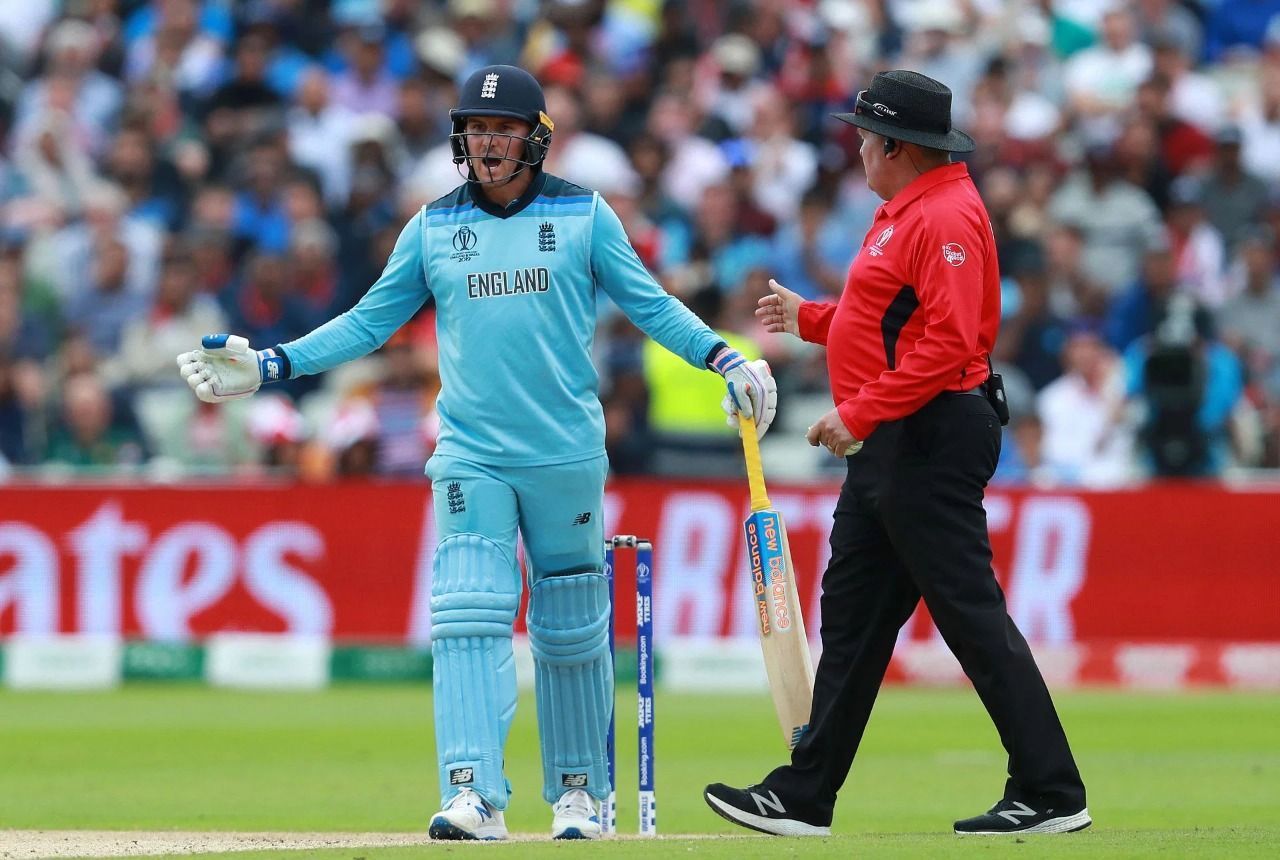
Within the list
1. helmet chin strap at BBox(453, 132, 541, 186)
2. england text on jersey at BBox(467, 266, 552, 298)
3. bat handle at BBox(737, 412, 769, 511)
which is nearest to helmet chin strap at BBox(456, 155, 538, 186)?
helmet chin strap at BBox(453, 132, 541, 186)

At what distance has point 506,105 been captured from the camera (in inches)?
306

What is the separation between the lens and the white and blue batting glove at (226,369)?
779 centimetres

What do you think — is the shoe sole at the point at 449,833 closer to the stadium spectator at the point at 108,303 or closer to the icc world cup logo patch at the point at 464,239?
the icc world cup logo patch at the point at 464,239

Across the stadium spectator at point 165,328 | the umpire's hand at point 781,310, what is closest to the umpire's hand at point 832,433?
the umpire's hand at point 781,310

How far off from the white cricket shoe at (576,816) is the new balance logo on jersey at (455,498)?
109cm

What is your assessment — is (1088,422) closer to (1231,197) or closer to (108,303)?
(1231,197)

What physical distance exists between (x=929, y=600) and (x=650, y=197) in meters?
11.2

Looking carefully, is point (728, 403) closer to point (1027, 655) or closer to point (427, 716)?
point (1027, 655)

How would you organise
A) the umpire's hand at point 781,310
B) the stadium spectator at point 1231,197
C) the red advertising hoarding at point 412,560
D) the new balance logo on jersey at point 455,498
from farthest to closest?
the stadium spectator at point 1231,197 → the red advertising hoarding at point 412,560 → the umpire's hand at point 781,310 → the new balance logo on jersey at point 455,498

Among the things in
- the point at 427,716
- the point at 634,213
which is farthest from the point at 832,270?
the point at 427,716

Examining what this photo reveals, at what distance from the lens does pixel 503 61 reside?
20188 mm

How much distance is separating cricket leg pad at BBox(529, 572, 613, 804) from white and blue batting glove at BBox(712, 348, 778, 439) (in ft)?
2.52

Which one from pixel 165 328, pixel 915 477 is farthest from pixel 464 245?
pixel 165 328

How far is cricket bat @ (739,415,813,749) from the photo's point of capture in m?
7.78
